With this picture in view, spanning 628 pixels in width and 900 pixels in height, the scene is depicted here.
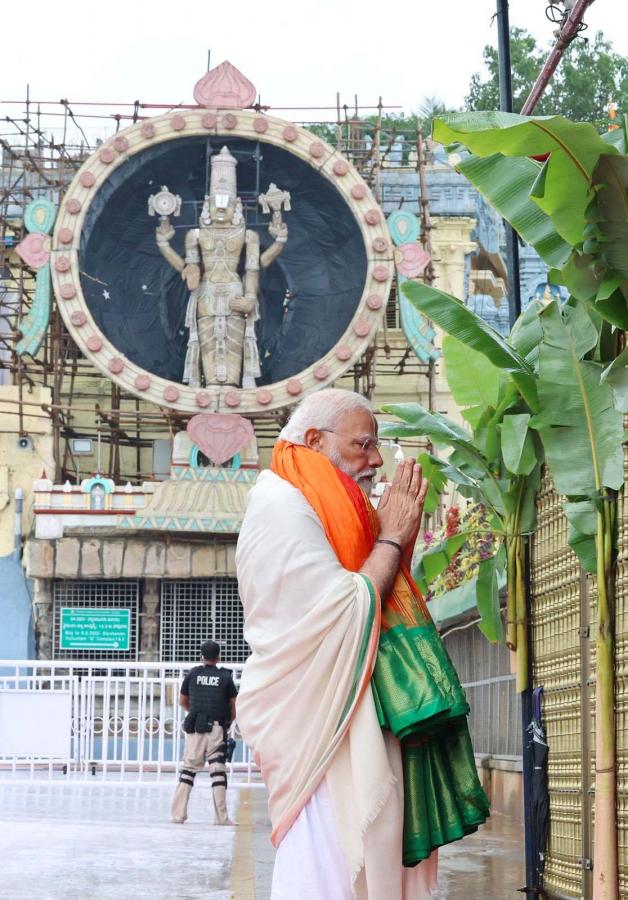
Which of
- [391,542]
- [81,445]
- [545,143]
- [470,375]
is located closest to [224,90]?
[81,445]

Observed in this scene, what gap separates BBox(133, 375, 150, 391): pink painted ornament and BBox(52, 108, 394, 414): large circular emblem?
0.07 feet

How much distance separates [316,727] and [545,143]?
213 centimetres

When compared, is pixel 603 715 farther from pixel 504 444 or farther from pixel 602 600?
pixel 504 444

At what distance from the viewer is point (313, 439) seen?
4617 mm

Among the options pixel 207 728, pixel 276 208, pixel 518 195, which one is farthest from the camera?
pixel 276 208

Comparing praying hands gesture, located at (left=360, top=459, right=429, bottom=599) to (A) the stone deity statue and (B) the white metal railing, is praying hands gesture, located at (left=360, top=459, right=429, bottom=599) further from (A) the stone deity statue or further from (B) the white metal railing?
(A) the stone deity statue

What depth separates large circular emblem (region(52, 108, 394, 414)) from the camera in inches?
1213

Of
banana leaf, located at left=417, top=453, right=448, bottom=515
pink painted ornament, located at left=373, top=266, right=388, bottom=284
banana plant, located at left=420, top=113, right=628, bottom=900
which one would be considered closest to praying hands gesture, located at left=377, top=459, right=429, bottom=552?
banana plant, located at left=420, top=113, right=628, bottom=900

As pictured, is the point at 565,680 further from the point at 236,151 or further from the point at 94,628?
the point at 236,151

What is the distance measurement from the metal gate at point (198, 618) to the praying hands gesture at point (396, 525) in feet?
86.4

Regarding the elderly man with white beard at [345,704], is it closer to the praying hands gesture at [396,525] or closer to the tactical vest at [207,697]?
the praying hands gesture at [396,525]

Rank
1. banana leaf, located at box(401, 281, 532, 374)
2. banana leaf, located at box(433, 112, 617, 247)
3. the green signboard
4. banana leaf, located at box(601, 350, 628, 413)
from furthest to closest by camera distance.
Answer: the green signboard → banana leaf, located at box(401, 281, 532, 374) → banana leaf, located at box(601, 350, 628, 413) → banana leaf, located at box(433, 112, 617, 247)

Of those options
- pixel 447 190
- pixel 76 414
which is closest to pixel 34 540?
pixel 76 414

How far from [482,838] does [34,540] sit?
1980cm
